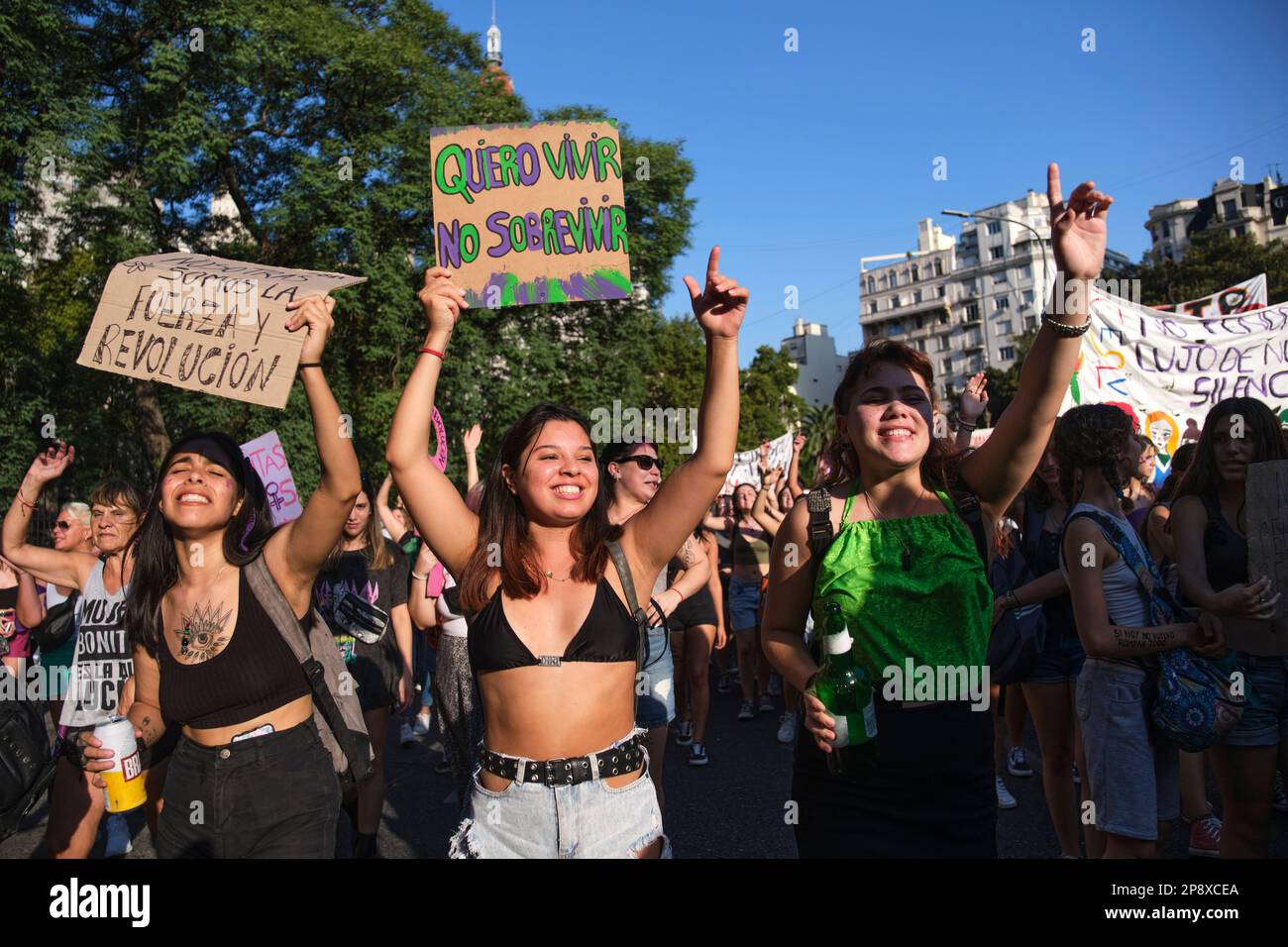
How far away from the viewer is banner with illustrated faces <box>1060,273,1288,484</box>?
26.1ft

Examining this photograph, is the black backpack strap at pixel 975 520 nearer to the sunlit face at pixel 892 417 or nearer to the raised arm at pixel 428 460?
the sunlit face at pixel 892 417

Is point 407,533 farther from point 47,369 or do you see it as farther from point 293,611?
point 47,369

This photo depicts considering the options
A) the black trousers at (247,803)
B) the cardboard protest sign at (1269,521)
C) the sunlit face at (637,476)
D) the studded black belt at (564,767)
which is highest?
the sunlit face at (637,476)

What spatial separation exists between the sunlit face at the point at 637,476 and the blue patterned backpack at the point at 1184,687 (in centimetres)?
217

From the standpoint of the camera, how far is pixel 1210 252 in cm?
4156

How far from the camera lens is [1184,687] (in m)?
3.35

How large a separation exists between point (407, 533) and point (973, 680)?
7140mm

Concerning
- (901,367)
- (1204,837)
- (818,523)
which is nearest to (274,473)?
(818,523)

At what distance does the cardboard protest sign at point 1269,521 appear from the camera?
3367mm

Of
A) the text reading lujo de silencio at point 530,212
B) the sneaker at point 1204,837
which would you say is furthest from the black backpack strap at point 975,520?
the sneaker at point 1204,837

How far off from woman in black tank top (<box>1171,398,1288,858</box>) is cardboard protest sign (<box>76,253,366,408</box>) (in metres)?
3.20

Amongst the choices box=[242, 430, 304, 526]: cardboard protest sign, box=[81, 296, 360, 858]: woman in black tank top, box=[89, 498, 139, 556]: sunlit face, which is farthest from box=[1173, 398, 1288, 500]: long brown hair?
box=[242, 430, 304, 526]: cardboard protest sign

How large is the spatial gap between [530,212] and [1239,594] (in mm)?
2775

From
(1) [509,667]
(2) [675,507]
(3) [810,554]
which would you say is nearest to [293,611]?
(1) [509,667]
